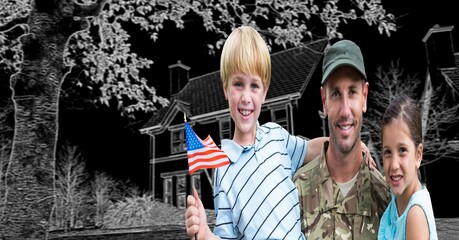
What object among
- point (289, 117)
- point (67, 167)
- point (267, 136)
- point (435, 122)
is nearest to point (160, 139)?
point (67, 167)

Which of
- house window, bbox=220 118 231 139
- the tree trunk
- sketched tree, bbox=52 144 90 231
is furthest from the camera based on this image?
house window, bbox=220 118 231 139

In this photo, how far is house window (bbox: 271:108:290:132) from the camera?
42.1 feet

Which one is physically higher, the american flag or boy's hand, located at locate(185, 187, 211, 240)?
the american flag

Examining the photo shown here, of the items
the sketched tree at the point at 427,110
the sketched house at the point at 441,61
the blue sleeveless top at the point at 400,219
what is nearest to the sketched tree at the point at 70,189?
the sketched tree at the point at 427,110

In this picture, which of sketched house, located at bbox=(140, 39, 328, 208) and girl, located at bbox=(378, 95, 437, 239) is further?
sketched house, located at bbox=(140, 39, 328, 208)

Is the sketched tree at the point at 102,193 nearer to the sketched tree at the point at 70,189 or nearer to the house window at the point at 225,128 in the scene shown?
the sketched tree at the point at 70,189

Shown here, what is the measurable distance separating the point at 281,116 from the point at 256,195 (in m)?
11.0

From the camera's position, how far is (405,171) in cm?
190

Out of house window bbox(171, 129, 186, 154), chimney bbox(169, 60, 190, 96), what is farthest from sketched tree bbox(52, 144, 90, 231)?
chimney bbox(169, 60, 190, 96)

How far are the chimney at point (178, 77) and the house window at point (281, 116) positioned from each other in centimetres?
293

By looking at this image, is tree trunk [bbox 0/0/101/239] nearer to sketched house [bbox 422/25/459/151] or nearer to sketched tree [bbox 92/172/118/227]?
sketched tree [bbox 92/172/118/227]

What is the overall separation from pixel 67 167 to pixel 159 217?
3015 millimetres

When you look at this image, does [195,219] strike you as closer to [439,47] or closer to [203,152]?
[203,152]

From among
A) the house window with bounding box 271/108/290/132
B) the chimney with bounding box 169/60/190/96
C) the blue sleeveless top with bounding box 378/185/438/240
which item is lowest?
the blue sleeveless top with bounding box 378/185/438/240
